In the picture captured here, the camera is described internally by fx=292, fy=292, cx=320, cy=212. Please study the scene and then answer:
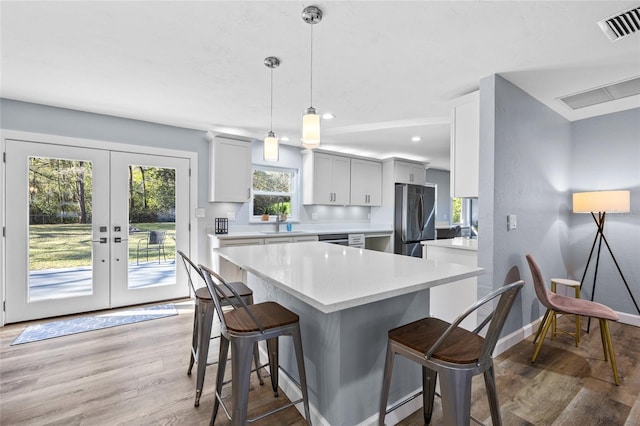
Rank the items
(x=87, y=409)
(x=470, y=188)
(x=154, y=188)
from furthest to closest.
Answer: (x=154, y=188), (x=470, y=188), (x=87, y=409)

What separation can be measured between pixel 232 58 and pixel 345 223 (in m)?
3.92

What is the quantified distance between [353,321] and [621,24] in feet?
7.78

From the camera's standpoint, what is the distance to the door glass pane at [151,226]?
364 cm

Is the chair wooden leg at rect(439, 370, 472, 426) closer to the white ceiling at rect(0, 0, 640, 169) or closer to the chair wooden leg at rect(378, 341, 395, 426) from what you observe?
the chair wooden leg at rect(378, 341, 395, 426)

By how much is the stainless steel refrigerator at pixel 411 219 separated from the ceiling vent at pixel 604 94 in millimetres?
2666

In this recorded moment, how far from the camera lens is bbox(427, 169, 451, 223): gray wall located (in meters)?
7.03

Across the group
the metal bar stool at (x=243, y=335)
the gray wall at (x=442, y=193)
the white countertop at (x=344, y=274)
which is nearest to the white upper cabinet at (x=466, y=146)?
the white countertop at (x=344, y=274)

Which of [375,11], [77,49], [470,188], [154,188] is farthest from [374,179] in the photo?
[77,49]

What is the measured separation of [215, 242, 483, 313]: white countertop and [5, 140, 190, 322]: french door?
2.11 metres

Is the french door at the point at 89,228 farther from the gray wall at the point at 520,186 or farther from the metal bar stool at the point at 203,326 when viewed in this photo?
the gray wall at the point at 520,186

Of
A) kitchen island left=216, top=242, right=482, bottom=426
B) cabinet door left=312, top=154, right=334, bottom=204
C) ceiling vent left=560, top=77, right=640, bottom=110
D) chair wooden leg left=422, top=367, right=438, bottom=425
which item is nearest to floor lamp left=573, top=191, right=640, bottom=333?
ceiling vent left=560, top=77, right=640, bottom=110

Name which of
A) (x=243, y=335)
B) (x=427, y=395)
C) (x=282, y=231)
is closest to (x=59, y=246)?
(x=282, y=231)

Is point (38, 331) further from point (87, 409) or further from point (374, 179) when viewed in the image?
point (374, 179)

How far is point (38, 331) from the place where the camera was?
2.89 meters
